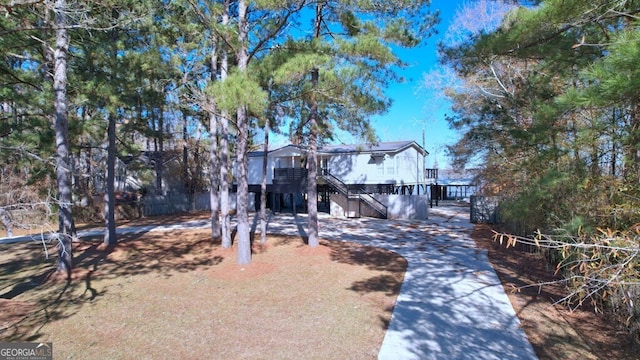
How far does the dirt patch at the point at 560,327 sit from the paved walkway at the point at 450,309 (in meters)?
0.20

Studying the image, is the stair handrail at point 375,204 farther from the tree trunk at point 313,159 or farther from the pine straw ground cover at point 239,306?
the tree trunk at point 313,159

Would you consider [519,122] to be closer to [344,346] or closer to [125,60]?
[344,346]

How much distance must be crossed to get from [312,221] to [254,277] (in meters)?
2.82

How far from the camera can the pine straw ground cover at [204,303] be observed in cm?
448

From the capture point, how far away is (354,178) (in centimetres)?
2172

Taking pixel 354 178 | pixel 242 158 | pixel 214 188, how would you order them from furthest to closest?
pixel 354 178
pixel 214 188
pixel 242 158

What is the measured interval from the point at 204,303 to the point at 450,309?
426 cm

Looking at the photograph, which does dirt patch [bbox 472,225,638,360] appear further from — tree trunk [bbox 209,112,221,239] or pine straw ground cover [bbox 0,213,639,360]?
tree trunk [bbox 209,112,221,239]

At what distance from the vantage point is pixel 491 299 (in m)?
6.02

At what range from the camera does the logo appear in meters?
4.25

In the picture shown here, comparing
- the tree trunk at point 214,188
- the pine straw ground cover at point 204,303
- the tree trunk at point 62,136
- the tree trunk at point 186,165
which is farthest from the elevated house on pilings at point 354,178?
the tree trunk at point 62,136

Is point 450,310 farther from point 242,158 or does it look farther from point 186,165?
point 186,165

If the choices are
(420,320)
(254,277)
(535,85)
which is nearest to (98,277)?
(254,277)

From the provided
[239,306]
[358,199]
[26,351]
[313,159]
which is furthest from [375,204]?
[26,351]
